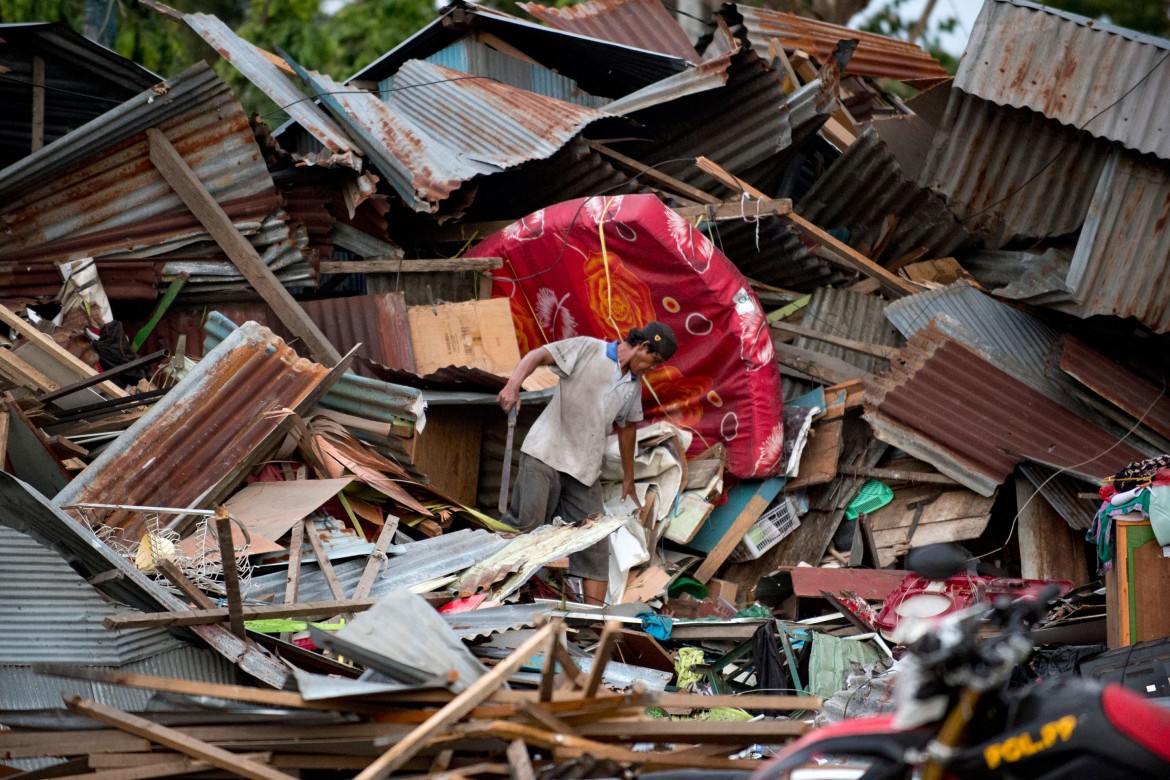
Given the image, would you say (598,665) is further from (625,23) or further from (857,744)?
(625,23)

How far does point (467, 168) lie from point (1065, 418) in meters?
4.54

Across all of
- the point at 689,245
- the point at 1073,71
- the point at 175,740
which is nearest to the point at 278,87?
the point at 689,245

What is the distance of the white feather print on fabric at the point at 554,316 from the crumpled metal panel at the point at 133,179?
6.44 ft

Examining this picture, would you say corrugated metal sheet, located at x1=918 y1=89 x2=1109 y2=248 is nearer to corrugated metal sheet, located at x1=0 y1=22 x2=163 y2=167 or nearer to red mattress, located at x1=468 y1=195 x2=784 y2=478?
red mattress, located at x1=468 y1=195 x2=784 y2=478

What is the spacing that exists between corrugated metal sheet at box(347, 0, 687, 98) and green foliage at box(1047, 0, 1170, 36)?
9900mm

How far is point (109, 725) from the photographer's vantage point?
→ 3582mm

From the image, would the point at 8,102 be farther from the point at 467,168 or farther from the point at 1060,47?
the point at 1060,47

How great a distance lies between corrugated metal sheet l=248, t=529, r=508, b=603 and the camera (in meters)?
5.47

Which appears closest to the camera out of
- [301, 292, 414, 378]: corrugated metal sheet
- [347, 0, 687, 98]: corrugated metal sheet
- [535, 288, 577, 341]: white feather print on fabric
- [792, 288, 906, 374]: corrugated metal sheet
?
[301, 292, 414, 378]: corrugated metal sheet

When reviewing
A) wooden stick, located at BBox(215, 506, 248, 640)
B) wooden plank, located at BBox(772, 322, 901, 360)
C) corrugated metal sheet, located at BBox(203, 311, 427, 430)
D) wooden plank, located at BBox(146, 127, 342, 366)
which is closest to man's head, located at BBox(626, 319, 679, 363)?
corrugated metal sheet, located at BBox(203, 311, 427, 430)

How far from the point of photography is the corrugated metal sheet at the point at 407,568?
18.0 ft

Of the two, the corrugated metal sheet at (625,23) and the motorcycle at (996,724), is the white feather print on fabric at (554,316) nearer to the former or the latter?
the corrugated metal sheet at (625,23)

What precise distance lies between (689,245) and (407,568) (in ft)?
9.65

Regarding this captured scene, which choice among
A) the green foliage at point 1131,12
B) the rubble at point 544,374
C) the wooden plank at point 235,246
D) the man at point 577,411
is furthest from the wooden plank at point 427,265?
the green foliage at point 1131,12
